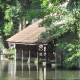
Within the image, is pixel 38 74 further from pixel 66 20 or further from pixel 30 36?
pixel 30 36

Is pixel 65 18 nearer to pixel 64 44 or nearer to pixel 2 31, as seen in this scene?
pixel 64 44

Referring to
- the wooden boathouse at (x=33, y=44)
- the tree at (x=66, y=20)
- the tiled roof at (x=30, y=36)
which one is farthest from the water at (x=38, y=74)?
the tiled roof at (x=30, y=36)

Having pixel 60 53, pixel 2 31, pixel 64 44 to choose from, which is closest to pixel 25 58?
pixel 2 31

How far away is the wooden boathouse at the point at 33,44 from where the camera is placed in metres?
36.7

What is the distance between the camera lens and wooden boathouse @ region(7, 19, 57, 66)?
36719 mm

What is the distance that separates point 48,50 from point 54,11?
15252 mm

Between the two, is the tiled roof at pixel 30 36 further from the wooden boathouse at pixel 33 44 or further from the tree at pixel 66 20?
the tree at pixel 66 20

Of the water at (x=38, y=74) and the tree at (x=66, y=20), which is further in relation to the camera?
the water at (x=38, y=74)

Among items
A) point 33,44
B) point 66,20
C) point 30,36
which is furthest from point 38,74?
point 30,36

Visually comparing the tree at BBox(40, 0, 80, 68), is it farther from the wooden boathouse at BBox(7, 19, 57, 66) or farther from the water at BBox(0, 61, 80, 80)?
the wooden boathouse at BBox(7, 19, 57, 66)

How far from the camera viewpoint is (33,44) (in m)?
37.3

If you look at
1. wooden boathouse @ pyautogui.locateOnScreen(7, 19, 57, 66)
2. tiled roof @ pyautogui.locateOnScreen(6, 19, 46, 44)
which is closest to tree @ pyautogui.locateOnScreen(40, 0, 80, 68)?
wooden boathouse @ pyautogui.locateOnScreen(7, 19, 57, 66)

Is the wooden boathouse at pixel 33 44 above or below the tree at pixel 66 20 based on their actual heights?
below

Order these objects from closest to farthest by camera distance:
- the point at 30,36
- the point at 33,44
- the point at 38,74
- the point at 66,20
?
the point at 66,20, the point at 38,74, the point at 33,44, the point at 30,36
